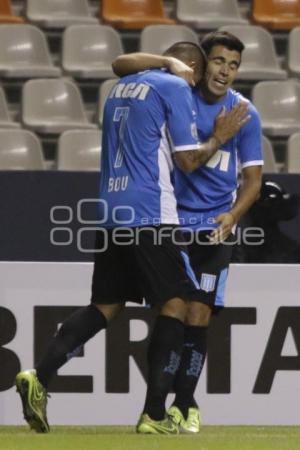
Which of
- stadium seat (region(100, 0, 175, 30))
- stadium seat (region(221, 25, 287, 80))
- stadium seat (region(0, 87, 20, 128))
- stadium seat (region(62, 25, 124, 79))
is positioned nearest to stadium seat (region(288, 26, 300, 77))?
stadium seat (region(221, 25, 287, 80))

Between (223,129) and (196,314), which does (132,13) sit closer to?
(223,129)

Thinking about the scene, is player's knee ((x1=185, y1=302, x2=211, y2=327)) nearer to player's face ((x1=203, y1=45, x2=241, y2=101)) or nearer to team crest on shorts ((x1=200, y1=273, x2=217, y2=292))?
team crest on shorts ((x1=200, y1=273, x2=217, y2=292))

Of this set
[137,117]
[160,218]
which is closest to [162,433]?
[160,218]

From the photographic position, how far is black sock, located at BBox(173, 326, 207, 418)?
542 centimetres

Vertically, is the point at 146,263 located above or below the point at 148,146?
below

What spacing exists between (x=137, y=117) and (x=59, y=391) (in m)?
1.65

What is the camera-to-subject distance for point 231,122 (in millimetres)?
5367

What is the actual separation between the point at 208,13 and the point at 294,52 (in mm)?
746

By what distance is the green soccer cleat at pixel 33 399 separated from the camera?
16.9ft

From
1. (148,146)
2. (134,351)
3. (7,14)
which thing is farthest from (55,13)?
(148,146)

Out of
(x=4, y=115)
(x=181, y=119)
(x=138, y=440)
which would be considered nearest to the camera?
(x=138, y=440)

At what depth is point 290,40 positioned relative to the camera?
981 centimetres

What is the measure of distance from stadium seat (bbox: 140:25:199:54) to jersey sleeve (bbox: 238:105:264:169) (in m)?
4.08

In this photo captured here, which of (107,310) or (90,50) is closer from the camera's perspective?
(107,310)
